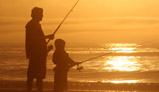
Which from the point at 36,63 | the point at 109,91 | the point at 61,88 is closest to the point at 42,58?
the point at 36,63

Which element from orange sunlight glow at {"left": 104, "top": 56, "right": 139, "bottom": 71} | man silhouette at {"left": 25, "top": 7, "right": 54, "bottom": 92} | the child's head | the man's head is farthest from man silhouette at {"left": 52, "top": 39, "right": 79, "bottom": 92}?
orange sunlight glow at {"left": 104, "top": 56, "right": 139, "bottom": 71}

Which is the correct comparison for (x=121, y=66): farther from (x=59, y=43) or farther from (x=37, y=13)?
(x=37, y=13)

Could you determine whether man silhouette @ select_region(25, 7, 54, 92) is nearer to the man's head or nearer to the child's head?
the man's head

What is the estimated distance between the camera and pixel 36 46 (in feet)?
29.8

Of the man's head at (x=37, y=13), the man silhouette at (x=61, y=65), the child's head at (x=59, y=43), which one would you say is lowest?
the man silhouette at (x=61, y=65)

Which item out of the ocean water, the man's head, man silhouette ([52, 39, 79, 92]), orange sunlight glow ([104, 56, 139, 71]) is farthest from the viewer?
orange sunlight glow ([104, 56, 139, 71])

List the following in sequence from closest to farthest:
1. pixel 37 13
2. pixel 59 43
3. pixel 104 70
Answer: pixel 37 13
pixel 59 43
pixel 104 70

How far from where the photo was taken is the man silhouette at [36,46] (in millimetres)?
9078

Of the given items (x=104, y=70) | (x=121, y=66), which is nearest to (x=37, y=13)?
(x=104, y=70)

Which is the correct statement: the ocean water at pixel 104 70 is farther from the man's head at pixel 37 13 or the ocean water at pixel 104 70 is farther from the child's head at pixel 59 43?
the man's head at pixel 37 13

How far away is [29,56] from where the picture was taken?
916cm

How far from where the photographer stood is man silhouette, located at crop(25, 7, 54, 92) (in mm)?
9078

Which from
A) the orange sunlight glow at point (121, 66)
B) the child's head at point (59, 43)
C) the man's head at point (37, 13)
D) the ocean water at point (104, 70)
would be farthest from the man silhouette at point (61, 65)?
the orange sunlight glow at point (121, 66)

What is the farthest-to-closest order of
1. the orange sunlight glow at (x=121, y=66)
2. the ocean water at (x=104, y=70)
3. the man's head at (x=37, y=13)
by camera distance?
1. the orange sunlight glow at (x=121, y=66)
2. the ocean water at (x=104, y=70)
3. the man's head at (x=37, y=13)
